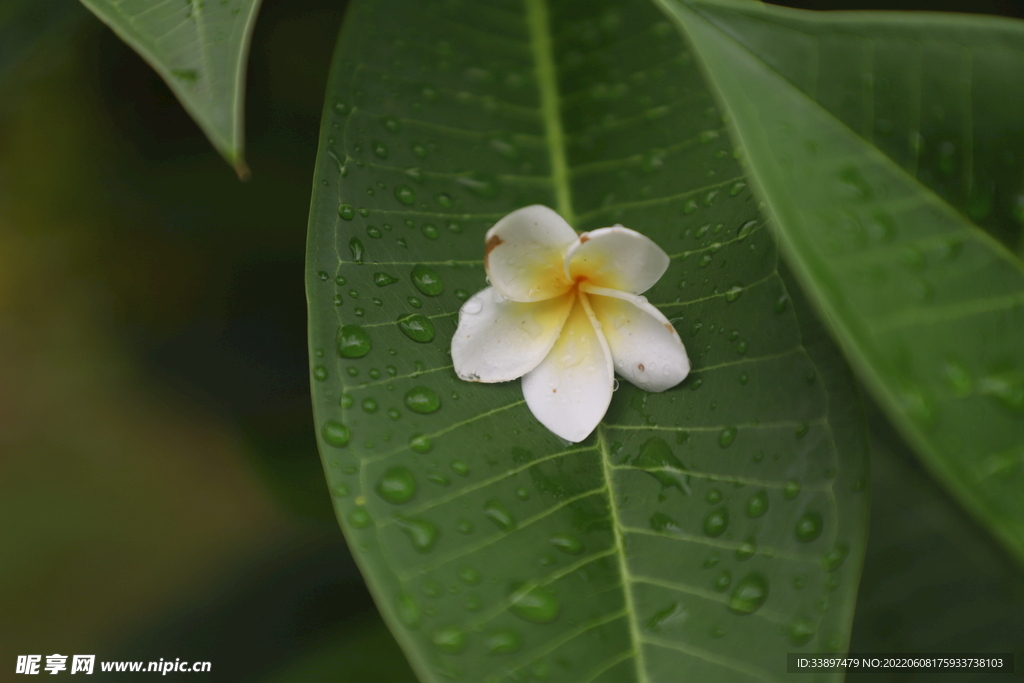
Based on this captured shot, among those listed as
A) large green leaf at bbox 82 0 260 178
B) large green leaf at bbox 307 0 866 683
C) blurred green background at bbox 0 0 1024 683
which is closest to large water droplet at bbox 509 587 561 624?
large green leaf at bbox 307 0 866 683

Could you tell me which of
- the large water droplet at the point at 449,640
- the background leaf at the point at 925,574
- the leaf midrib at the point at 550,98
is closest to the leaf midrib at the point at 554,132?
the leaf midrib at the point at 550,98

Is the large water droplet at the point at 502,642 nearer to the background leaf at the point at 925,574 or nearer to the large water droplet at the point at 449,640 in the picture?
the large water droplet at the point at 449,640

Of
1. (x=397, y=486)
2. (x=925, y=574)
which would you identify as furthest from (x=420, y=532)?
(x=925, y=574)

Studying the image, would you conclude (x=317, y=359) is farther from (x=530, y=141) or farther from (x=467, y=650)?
(x=530, y=141)

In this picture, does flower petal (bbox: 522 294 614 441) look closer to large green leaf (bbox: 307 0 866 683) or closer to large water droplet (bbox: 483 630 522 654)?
large green leaf (bbox: 307 0 866 683)

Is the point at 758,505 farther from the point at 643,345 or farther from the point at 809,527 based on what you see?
the point at 643,345

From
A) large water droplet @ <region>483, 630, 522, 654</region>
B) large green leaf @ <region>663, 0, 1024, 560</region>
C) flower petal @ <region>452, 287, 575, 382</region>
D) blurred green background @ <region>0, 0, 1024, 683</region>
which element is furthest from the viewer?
blurred green background @ <region>0, 0, 1024, 683</region>

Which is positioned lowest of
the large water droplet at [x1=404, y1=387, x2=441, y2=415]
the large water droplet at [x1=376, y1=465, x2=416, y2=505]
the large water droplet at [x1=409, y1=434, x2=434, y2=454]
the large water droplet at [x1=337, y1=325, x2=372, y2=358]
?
the large water droplet at [x1=376, y1=465, x2=416, y2=505]
